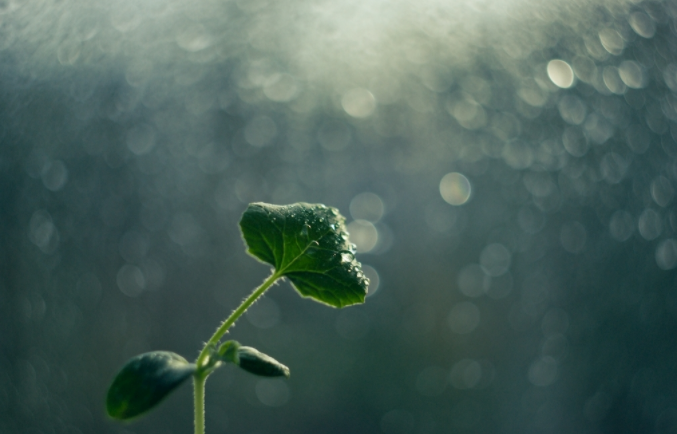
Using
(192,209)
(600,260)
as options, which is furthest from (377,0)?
(600,260)

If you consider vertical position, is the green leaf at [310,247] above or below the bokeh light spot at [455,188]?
above

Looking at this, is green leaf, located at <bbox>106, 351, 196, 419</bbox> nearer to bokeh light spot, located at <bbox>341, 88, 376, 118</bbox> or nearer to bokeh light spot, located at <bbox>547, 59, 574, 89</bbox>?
bokeh light spot, located at <bbox>341, 88, 376, 118</bbox>

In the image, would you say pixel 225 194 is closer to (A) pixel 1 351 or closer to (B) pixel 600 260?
(A) pixel 1 351

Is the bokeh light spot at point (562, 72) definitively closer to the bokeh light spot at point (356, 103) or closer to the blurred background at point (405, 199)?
the blurred background at point (405, 199)

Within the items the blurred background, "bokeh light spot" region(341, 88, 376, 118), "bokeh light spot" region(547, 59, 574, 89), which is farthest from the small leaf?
"bokeh light spot" region(547, 59, 574, 89)

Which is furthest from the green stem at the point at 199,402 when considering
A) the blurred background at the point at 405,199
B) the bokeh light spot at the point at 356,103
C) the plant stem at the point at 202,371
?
the bokeh light spot at the point at 356,103

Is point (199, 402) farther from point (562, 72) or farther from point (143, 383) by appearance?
point (562, 72)
